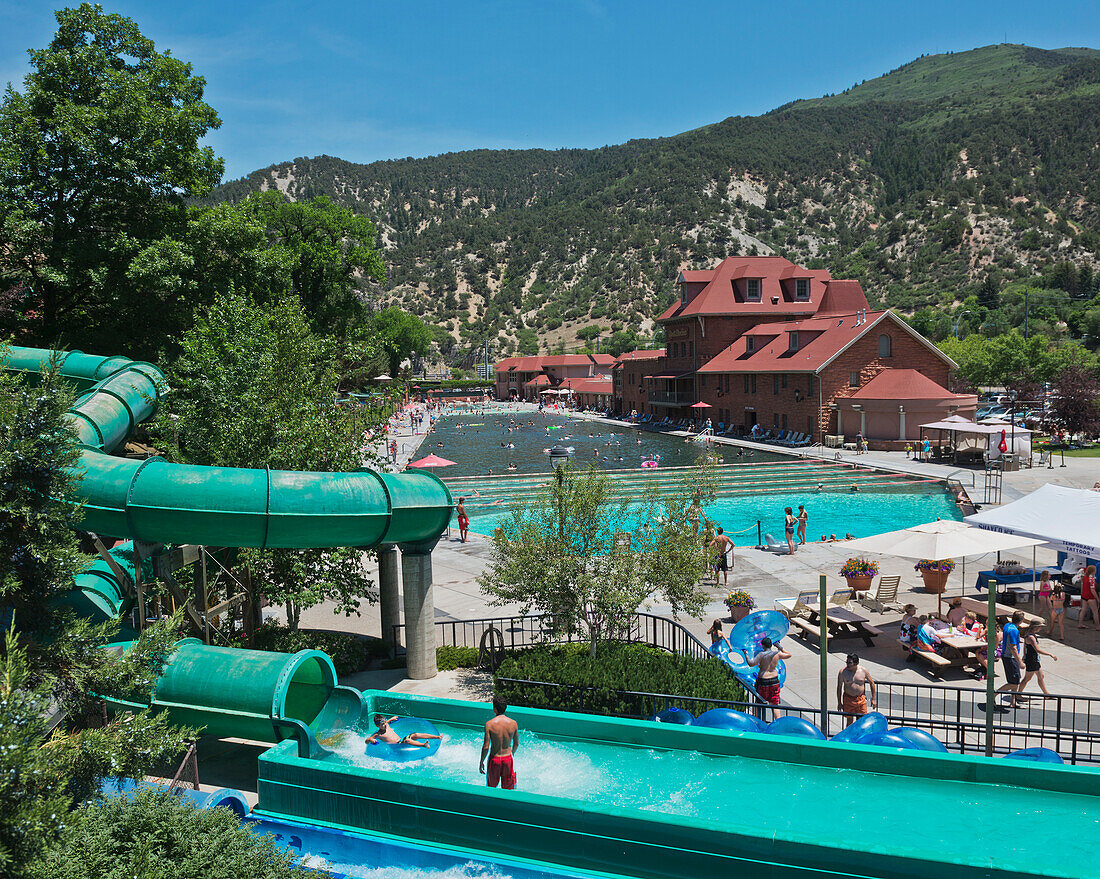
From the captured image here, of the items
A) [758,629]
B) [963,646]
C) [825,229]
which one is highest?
[825,229]

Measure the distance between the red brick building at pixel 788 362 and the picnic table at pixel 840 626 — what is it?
1278 inches

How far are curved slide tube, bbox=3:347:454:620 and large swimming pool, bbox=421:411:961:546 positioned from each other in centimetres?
443

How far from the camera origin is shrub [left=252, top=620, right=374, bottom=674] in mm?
12070

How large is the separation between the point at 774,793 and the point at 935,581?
9.93 m

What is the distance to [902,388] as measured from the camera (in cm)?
4344

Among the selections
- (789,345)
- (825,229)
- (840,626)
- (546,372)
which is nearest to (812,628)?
(840,626)

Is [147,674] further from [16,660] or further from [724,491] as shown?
A: [724,491]

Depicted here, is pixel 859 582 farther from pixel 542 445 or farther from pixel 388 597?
pixel 542 445

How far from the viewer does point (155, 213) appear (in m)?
23.2

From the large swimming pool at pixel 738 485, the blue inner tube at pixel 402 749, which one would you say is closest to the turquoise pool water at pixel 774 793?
the blue inner tube at pixel 402 749

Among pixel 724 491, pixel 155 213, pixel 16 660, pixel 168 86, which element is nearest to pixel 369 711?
pixel 16 660

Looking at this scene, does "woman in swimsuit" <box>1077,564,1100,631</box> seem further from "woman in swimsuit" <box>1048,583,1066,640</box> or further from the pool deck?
"woman in swimsuit" <box>1048,583,1066,640</box>

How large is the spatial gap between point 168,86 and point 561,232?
173320 millimetres

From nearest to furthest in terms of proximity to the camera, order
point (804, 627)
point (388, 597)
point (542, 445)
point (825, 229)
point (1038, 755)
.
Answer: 1. point (1038, 755)
2. point (804, 627)
3. point (388, 597)
4. point (542, 445)
5. point (825, 229)
